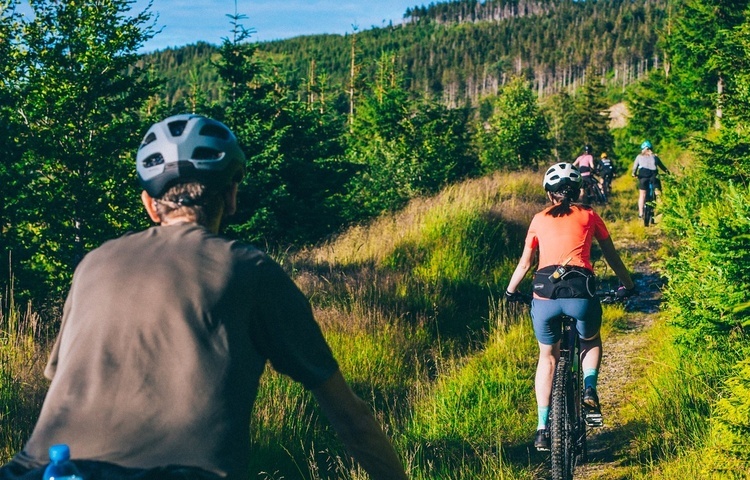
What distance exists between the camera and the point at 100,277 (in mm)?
1811

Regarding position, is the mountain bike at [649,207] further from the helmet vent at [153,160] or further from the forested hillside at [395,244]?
the helmet vent at [153,160]

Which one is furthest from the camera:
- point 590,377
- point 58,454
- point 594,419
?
point 590,377

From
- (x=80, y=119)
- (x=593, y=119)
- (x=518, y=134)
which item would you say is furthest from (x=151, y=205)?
(x=593, y=119)

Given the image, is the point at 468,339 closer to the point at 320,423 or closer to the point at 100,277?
the point at 320,423

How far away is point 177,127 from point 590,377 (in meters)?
3.95

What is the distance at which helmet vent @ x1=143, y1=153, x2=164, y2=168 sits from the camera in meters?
2.02

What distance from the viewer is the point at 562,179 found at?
207 inches

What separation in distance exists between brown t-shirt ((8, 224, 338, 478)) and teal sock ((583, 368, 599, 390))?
3.72 m

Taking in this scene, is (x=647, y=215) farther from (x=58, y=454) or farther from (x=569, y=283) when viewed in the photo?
(x=58, y=454)

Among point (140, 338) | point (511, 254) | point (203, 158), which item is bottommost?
point (511, 254)

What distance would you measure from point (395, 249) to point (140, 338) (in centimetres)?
940

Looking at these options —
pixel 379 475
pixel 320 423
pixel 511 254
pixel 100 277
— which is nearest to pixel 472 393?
pixel 320 423

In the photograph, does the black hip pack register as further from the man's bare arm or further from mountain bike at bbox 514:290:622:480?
the man's bare arm

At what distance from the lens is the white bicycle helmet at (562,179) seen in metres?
5.24
